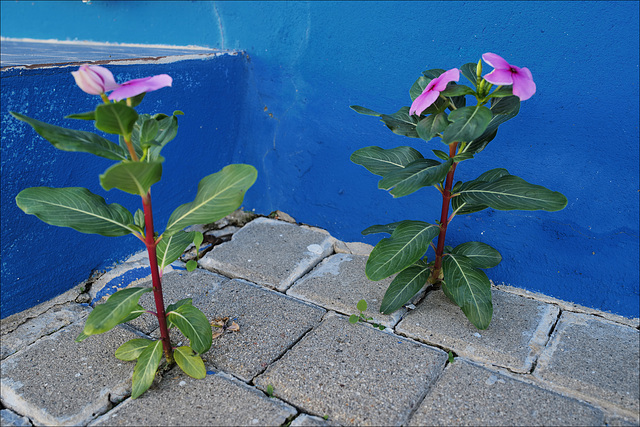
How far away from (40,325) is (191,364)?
2.63 ft

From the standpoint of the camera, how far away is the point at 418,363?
1605mm

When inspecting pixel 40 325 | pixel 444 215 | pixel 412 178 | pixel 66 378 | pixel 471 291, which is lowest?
pixel 40 325

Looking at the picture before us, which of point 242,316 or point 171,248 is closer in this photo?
point 171,248

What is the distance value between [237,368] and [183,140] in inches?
51.9

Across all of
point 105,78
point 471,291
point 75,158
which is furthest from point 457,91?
point 75,158

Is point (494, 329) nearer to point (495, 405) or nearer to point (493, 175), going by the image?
point (495, 405)

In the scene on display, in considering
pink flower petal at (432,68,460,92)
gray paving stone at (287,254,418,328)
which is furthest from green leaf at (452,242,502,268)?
pink flower petal at (432,68,460,92)

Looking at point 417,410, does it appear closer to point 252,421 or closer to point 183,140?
point 252,421

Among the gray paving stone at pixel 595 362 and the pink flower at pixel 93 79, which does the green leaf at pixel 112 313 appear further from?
the gray paving stone at pixel 595 362

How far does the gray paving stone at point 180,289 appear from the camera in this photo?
1.85 metres

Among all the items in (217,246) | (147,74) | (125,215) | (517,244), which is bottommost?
(217,246)

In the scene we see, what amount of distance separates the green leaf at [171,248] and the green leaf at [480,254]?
1.08m

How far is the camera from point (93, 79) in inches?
43.9

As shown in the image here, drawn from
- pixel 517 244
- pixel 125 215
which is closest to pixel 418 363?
pixel 517 244
